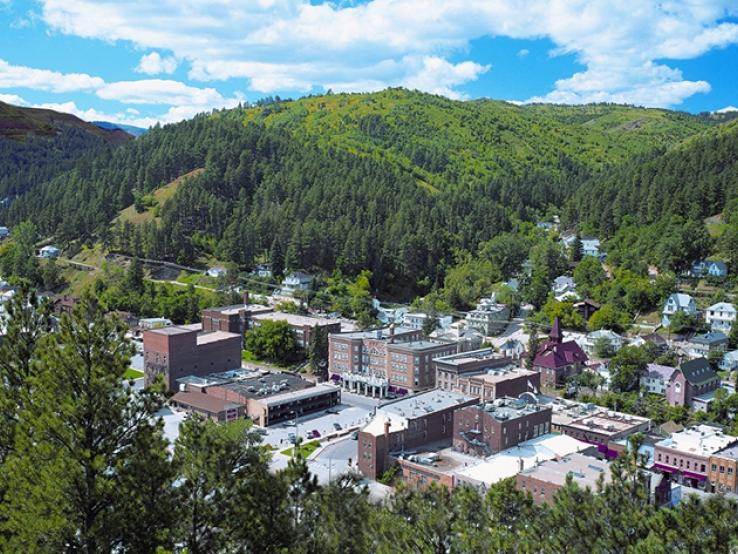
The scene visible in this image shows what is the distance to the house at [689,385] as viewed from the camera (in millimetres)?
39812

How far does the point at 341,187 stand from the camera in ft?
271

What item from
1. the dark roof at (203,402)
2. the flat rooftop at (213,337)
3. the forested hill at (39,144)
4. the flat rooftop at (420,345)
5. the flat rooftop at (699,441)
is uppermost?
the forested hill at (39,144)

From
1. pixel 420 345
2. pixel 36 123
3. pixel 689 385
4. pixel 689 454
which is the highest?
pixel 36 123

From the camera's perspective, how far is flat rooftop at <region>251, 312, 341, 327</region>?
178 feet

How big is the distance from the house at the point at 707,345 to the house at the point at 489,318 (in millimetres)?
14214

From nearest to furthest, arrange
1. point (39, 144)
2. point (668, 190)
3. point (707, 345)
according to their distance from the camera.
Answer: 1. point (707, 345)
2. point (668, 190)
3. point (39, 144)

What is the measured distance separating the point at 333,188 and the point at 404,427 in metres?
50.4

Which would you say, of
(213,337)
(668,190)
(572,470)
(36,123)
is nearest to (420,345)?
(213,337)

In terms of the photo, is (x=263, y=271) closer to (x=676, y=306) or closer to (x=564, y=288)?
(x=564, y=288)

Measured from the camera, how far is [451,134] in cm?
12631

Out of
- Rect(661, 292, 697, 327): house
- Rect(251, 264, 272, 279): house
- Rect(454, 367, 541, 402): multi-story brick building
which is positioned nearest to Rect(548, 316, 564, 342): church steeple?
Rect(454, 367, 541, 402): multi-story brick building

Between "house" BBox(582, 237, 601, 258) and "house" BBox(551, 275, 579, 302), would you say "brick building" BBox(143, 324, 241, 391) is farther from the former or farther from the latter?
"house" BBox(582, 237, 601, 258)

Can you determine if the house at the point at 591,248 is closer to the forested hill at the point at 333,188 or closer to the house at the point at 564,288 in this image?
the house at the point at 564,288

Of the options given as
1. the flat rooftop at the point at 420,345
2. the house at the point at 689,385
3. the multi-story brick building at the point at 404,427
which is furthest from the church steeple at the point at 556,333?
the multi-story brick building at the point at 404,427
